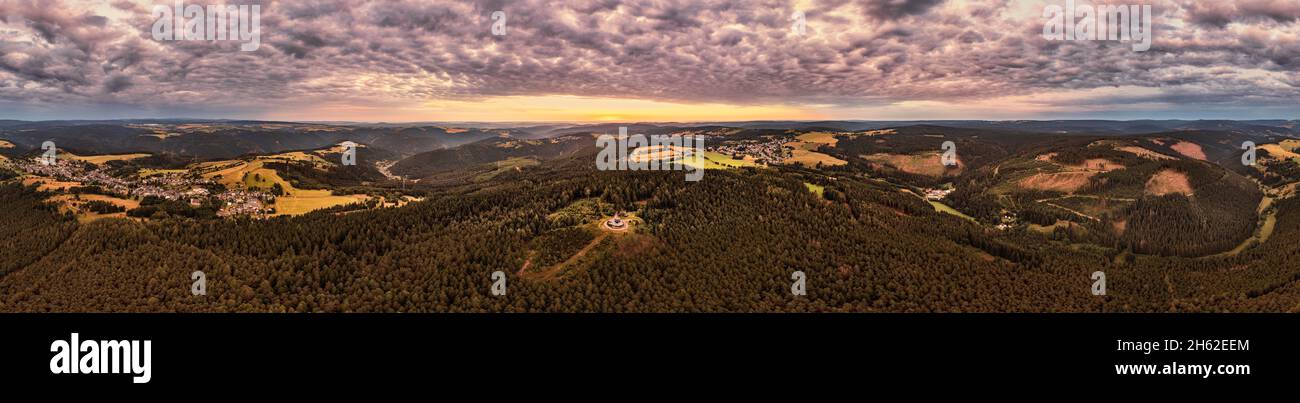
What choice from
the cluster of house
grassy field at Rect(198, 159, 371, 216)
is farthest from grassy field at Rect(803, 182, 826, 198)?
the cluster of house

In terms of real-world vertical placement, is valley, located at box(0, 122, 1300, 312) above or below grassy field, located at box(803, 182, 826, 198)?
below

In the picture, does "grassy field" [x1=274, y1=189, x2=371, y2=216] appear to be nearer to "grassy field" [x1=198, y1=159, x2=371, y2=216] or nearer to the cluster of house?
"grassy field" [x1=198, y1=159, x2=371, y2=216]

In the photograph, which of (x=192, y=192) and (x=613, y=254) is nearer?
(x=613, y=254)

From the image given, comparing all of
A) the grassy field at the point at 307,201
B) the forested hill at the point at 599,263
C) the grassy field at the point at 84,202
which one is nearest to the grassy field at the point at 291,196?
the grassy field at the point at 307,201

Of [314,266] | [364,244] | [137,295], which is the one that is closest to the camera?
[137,295]

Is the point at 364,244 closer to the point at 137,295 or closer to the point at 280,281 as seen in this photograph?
the point at 280,281

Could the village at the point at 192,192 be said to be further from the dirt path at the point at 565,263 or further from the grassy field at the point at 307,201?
the dirt path at the point at 565,263

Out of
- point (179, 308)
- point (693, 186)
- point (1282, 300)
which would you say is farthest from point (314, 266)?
point (1282, 300)

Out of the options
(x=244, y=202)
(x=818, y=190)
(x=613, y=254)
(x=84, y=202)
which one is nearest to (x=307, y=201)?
(x=244, y=202)

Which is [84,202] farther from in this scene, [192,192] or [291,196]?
[291,196]
